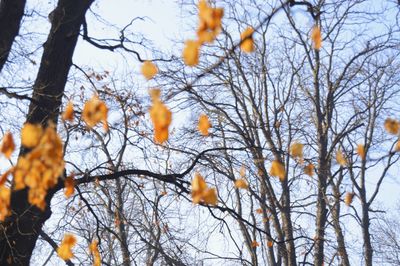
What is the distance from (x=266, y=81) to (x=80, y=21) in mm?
7596

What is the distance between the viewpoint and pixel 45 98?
6.53 meters

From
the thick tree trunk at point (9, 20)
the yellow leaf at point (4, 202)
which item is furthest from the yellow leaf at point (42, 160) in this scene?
the thick tree trunk at point (9, 20)

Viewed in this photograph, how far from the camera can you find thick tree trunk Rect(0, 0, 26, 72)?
645 centimetres

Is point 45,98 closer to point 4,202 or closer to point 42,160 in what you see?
point 4,202

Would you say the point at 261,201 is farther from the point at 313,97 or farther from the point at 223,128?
the point at 313,97

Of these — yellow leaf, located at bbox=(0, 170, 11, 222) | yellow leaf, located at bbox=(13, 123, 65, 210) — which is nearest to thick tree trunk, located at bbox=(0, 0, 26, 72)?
yellow leaf, located at bbox=(0, 170, 11, 222)

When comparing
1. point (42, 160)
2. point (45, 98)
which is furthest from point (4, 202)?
point (42, 160)

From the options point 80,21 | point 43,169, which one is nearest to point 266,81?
point 80,21

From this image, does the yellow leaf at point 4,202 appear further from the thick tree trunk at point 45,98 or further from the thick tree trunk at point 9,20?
the thick tree trunk at point 9,20

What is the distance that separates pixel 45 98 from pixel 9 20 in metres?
0.92

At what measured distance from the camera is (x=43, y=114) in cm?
652

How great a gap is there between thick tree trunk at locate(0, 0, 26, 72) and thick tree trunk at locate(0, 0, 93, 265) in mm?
430

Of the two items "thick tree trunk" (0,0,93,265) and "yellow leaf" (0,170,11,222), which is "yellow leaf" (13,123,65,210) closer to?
"yellow leaf" (0,170,11,222)

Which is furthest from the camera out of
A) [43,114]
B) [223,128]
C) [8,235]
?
[223,128]
